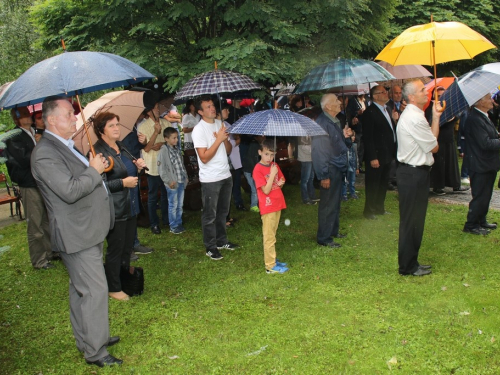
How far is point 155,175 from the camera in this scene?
24.7 feet

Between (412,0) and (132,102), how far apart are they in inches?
579

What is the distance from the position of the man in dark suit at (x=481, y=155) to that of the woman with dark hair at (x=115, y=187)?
4847mm

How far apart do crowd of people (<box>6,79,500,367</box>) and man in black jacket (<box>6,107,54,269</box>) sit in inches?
0.6

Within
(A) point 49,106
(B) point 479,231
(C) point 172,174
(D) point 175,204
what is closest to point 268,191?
(C) point 172,174

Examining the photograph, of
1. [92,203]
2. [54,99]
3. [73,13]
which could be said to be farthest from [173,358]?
[73,13]

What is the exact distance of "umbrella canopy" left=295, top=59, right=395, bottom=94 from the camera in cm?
649

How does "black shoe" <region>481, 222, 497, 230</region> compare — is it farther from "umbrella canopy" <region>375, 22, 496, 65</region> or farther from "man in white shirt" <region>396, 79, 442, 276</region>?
"umbrella canopy" <region>375, 22, 496, 65</region>

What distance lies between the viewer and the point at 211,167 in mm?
6215

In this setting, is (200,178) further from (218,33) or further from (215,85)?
(218,33)

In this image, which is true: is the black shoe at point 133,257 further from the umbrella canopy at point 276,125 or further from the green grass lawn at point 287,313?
the umbrella canopy at point 276,125

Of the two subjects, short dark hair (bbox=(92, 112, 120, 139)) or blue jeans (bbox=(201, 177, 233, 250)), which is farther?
blue jeans (bbox=(201, 177, 233, 250))

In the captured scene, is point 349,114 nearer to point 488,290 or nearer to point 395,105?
point 395,105

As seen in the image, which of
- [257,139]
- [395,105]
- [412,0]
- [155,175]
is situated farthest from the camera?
[412,0]

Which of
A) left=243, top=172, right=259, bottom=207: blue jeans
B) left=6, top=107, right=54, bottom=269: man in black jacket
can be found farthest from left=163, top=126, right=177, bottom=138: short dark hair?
left=6, top=107, right=54, bottom=269: man in black jacket
